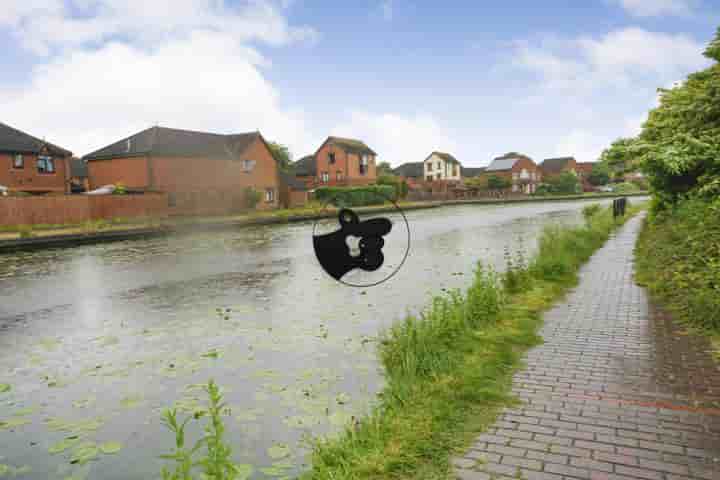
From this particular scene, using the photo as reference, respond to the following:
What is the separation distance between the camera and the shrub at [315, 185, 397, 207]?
3991mm

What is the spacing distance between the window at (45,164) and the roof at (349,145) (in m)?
38.4

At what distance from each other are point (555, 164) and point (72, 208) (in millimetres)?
Answer: 114775

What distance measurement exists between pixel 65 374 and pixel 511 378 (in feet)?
18.2

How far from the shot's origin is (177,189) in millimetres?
13406

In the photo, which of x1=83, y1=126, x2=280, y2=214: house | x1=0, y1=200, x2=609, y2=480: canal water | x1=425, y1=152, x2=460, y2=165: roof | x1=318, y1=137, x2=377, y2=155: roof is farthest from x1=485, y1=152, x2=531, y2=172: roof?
x1=0, y1=200, x2=609, y2=480: canal water

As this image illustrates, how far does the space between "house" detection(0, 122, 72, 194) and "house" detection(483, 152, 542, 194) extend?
80511 mm

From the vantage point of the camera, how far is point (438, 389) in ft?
17.3

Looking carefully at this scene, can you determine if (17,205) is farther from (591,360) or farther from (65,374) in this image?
(591,360)

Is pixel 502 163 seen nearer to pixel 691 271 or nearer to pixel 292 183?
pixel 292 183

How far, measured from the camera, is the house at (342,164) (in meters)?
73.2

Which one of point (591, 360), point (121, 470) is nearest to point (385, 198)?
point (121, 470)

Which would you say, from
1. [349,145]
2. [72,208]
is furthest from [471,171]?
[72,208]

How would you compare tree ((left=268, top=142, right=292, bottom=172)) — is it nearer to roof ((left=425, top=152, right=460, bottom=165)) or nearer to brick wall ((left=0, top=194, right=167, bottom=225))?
roof ((left=425, top=152, right=460, bottom=165))

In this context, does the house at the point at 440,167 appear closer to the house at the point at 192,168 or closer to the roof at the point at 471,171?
the roof at the point at 471,171
